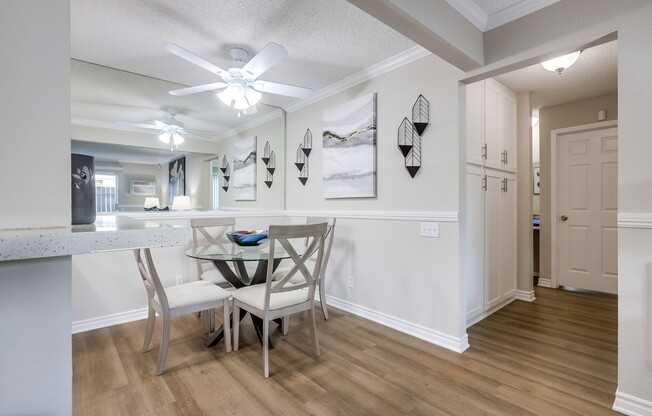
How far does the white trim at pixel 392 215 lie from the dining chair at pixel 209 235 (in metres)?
0.95

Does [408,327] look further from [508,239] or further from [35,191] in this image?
[35,191]

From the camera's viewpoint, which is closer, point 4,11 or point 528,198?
point 4,11

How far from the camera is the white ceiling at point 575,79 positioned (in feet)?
8.89

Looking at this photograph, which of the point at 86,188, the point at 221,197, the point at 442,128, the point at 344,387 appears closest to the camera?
the point at 86,188

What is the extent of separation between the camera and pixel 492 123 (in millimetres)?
3105

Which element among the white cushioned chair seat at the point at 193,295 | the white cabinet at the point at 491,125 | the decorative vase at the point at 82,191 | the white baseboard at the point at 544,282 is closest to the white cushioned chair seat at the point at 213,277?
the white cushioned chair seat at the point at 193,295

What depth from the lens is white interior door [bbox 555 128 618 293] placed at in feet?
12.1

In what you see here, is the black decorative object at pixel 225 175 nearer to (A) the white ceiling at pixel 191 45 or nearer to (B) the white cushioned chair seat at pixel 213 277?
(A) the white ceiling at pixel 191 45

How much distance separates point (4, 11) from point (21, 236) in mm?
484

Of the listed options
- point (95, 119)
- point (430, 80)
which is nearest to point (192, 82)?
point (95, 119)

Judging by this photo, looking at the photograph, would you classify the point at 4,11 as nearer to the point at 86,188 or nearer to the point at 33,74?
the point at 33,74

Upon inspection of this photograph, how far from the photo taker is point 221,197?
355cm

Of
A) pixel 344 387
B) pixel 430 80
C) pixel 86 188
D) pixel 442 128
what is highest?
pixel 430 80

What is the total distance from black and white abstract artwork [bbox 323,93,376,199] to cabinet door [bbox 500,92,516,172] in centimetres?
151
